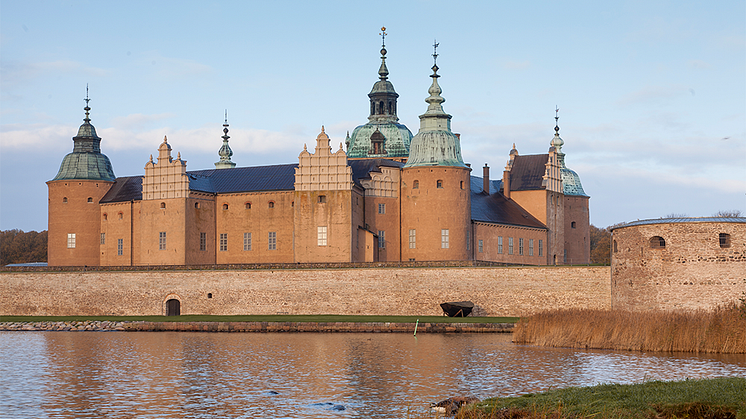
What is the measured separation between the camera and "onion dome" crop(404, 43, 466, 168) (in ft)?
180

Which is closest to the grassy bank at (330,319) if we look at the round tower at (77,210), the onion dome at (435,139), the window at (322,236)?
the window at (322,236)

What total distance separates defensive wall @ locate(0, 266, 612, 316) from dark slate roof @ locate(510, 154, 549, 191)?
17480 mm

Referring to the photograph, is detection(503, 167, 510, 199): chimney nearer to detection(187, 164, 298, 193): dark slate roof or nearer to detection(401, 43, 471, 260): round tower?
detection(401, 43, 471, 260): round tower

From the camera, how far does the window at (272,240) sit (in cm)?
5494

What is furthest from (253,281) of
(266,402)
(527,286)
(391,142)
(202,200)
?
(266,402)

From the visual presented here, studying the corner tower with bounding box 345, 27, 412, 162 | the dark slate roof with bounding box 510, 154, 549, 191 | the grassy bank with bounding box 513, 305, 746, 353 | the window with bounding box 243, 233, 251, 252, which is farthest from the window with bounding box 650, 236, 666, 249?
the corner tower with bounding box 345, 27, 412, 162

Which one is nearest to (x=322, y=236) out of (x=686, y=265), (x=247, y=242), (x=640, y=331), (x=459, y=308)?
(x=247, y=242)

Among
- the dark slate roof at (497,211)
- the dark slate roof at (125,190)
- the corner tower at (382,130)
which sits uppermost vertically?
the corner tower at (382,130)

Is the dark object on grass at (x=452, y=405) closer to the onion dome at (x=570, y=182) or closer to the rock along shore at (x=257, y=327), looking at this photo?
the rock along shore at (x=257, y=327)

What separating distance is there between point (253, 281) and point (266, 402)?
101 feet

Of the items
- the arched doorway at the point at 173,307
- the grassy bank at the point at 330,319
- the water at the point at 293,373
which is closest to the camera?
the water at the point at 293,373

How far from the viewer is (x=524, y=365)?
25.4m

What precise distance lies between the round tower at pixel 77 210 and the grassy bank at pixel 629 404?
47149 millimetres

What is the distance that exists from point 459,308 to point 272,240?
14546 mm
